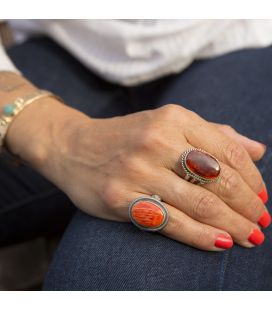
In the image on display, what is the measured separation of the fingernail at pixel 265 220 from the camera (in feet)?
2.40

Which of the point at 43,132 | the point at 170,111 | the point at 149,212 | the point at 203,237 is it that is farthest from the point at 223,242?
the point at 43,132

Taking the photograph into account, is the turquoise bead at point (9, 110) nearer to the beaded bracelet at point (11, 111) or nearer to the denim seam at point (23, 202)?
the beaded bracelet at point (11, 111)

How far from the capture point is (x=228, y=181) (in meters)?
0.68

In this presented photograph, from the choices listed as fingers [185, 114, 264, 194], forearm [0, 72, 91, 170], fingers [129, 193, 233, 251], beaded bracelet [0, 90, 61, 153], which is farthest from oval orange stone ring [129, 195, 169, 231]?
beaded bracelet [0, 90, 61, 153]

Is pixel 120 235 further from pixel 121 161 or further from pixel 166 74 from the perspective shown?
pixel 166 74

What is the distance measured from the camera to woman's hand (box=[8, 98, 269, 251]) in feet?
2.24

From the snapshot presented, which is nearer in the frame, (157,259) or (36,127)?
(157,259)

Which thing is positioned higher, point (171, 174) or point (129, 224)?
point (171, 174)

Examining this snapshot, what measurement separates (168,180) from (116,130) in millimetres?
143

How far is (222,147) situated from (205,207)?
112 mm

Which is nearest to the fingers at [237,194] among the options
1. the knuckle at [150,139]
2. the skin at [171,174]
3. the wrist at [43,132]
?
the skin at [171,174]

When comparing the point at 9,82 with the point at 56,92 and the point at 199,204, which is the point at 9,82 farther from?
the point at 199,204

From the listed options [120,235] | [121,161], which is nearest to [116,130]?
[121,161]

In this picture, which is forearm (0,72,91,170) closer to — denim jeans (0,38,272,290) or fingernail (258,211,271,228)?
denim jeans (0,38,272,290)
